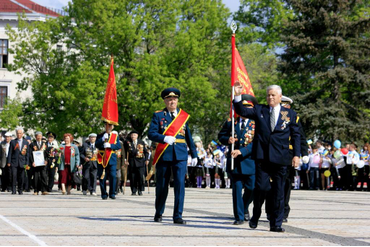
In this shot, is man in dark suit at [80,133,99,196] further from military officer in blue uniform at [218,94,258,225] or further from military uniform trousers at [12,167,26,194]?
military officer in blue uniform at [218,94,258,225]

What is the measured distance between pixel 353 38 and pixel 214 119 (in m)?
12.1

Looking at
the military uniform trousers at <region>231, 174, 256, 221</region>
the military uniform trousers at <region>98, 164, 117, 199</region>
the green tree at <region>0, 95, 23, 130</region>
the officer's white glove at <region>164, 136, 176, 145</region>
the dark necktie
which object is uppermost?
the green tree at <region>0, 95, 23, 130</region>

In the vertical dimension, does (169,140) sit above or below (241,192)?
above

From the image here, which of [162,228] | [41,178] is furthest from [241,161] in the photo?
[41,178]

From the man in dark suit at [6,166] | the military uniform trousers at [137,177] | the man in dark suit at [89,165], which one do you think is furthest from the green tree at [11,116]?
the military uniform trousers at [137,177]

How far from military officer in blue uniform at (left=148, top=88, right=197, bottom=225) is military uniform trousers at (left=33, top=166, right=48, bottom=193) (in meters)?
11.5

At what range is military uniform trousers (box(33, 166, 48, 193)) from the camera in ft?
74.6

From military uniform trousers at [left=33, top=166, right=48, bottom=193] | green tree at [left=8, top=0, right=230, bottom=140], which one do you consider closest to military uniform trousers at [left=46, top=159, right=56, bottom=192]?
military uniform trousers at [left=33, top=166, right=48, bottom=193]

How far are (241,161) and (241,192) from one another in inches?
18.8

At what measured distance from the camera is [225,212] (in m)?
14.4

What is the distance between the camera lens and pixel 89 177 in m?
23.1

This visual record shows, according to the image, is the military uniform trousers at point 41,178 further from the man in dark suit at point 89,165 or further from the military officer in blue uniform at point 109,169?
the military officer in blue uniform at point 109,169

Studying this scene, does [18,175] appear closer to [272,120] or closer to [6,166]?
[6,166]

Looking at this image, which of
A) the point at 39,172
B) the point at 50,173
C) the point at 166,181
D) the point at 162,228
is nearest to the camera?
the point at 162,228
